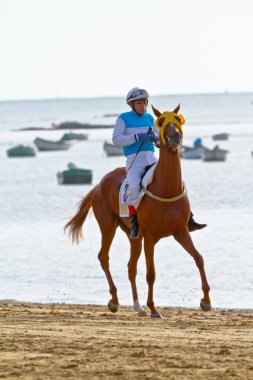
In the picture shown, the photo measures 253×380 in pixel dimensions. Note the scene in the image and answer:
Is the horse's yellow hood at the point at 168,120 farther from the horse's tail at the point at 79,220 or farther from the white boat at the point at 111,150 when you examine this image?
the white boat at the point at 111,150

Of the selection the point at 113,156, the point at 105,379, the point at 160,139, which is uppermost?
the point at 113,156

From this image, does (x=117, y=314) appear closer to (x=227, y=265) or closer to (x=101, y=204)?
(x=101, y=204)

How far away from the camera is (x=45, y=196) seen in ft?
166

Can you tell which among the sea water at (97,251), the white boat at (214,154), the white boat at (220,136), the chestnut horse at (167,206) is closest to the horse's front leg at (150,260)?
the chestnut horse at (167,206)

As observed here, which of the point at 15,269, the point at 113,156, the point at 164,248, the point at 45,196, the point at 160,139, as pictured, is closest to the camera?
the point at 160,139

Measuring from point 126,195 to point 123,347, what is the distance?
4331 millimetres

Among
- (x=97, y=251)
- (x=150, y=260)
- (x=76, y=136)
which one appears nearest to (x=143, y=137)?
(x=150, y=260)

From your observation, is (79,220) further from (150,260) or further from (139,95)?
(139,95)

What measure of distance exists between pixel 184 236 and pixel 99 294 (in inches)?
263

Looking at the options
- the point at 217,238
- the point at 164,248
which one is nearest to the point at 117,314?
the point at 164,248

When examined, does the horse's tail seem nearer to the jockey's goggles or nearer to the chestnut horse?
the chestnut horse

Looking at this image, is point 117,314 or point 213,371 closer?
point 213,371

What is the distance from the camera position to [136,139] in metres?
15.5

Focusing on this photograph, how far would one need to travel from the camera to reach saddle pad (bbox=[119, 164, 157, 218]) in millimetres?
15336
